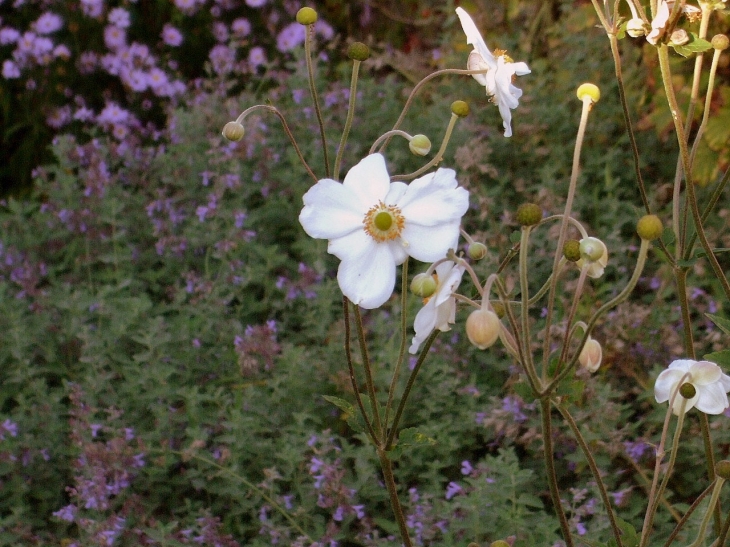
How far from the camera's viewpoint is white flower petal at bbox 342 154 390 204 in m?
1.29

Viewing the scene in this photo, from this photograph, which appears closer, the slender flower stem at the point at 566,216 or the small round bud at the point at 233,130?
→ the slender flower stem at the point at 566,216

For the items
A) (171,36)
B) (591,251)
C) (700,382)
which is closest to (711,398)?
(700,382)

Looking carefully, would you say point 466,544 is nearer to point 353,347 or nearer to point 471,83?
point 353,347

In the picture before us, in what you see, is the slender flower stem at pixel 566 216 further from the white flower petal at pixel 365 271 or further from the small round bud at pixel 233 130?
the small round bud at pixel 233 130

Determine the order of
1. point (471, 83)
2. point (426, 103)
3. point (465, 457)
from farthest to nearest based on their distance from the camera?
point (426, 103) < point (471, 83) < point (465, 457)

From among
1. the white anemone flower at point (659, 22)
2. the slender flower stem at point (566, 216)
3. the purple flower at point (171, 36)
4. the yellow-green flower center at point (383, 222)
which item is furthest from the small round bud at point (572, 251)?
the purple flower at point (171, 36)

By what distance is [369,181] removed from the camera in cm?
130

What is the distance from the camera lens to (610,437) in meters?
2.42

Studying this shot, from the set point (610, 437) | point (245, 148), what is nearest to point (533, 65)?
point (245, 148)

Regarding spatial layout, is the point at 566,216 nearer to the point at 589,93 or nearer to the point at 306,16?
the point at 589,93

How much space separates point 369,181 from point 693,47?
0.60 meters

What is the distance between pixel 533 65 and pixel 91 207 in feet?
6.77

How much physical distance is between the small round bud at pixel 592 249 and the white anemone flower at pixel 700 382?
0.31 m

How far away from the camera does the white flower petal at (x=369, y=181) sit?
1.29 m
